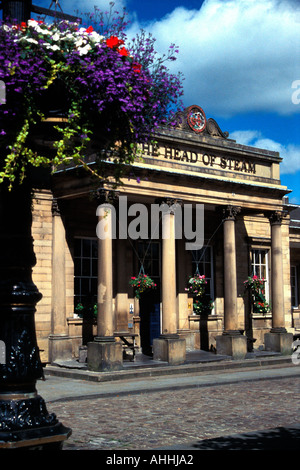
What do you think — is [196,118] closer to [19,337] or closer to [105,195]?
[105,195]

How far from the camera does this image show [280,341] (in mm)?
20094

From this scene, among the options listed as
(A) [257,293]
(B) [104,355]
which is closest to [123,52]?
(B) [104,355]

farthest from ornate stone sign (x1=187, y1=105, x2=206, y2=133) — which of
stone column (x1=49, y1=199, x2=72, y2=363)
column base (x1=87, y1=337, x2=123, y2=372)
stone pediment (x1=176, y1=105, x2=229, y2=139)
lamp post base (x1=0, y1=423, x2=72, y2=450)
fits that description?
lamp post base (x1=0, y1=423, x2=72, y2=450)

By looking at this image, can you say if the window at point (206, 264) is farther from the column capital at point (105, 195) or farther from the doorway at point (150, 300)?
the column capital at point (105, 195)

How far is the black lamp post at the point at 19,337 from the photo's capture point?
3.84m

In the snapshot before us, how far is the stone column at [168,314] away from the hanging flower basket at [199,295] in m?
2.56

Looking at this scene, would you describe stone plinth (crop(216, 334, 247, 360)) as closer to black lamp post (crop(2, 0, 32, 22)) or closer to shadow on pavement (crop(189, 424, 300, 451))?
shadow on pavement (crop(189, 424, 300, 451))

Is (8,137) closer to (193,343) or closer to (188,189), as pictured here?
(188,189)

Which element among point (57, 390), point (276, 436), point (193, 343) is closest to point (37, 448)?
point (276, 436)

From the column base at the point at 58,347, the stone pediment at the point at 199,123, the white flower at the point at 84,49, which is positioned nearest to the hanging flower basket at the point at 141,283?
the column base at the point at 58,347

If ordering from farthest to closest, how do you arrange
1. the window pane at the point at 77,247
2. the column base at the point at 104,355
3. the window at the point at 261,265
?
the window at the point at 261,265 < the window pane at the point at 77,247 < the column base at the point at 104,355

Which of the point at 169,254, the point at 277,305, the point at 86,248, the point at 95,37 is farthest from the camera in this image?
the point at 277,305

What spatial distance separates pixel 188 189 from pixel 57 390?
25.1 ft

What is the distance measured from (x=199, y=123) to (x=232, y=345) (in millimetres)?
7193
